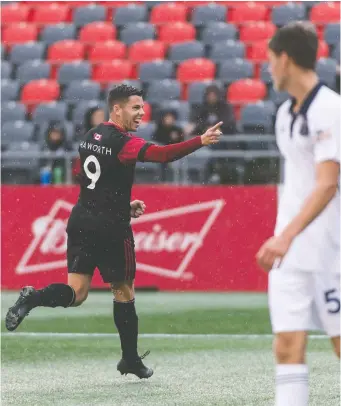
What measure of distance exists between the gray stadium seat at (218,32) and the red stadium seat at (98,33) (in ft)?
5.85

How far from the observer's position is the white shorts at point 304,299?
183 inches

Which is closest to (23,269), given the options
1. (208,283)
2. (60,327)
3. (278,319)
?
(208,283)

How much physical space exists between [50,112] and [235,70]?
288 centimetres

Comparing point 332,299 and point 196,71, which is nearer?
point 332,299

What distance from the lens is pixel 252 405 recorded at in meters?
6.40

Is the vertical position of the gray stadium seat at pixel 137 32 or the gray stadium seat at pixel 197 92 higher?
the gray stadium seat at pixel 137 32

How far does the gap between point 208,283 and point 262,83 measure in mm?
4896

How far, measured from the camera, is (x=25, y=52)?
1988cm

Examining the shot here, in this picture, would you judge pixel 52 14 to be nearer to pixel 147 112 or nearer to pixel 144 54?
pixel 144 54

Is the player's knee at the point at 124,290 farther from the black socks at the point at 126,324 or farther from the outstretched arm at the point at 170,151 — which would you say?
the outstretched arm at the point at 170,151

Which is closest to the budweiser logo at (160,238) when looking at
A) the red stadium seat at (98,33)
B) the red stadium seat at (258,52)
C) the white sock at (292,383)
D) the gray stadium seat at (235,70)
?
the gray stadium seat at (235,70)

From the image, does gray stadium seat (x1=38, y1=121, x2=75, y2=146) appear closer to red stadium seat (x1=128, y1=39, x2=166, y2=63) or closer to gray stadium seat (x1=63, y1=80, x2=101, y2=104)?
gray stadium seat (x1=63, y1=80, x2=101, y2=104)

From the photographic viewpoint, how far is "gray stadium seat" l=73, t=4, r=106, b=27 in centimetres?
A: 2055

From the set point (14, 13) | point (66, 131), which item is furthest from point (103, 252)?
point (14, 13)
